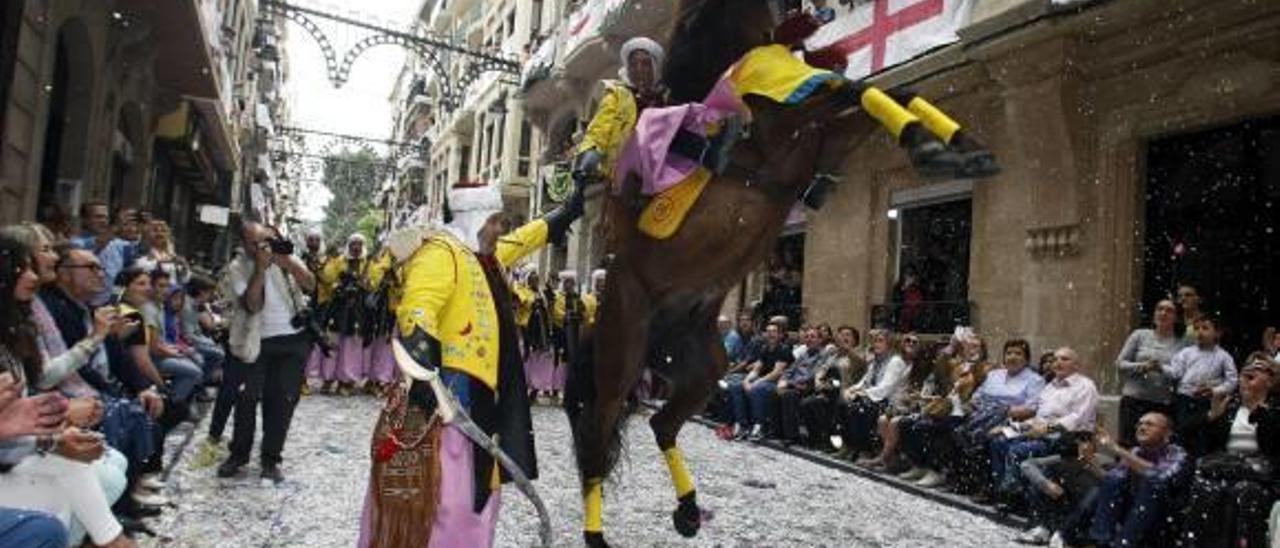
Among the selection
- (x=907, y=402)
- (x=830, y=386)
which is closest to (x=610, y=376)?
(x=907, y=402)

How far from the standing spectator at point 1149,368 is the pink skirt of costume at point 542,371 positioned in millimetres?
7667

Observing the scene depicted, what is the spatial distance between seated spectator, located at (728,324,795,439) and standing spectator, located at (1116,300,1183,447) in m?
4.25

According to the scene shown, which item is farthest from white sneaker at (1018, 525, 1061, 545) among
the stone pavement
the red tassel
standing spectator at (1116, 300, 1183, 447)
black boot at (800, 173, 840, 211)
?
the red tassel

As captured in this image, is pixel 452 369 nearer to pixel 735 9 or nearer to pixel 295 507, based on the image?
pixel 735 9

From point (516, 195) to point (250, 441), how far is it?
21.7 m

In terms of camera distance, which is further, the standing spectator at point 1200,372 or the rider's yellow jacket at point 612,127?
the standing spectator at point 1200,372

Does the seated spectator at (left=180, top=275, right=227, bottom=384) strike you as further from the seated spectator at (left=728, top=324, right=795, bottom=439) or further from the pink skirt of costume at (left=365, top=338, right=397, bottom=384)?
the seated spectator at (left=728, top=324, right=795, bottom=439)

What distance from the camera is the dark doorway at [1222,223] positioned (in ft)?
28.2

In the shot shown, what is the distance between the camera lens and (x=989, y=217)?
11.0 m

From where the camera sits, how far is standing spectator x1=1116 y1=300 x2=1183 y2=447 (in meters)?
7.30

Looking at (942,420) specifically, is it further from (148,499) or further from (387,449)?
(387,449)

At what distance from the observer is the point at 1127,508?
6.13m

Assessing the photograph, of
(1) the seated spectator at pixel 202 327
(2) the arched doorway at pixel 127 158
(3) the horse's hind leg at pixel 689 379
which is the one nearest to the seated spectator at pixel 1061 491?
(3) the horse's hind leg at pixel 689 379

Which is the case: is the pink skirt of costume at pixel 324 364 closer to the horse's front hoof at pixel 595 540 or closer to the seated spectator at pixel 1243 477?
the horse's front hoof at pixel 595 540
